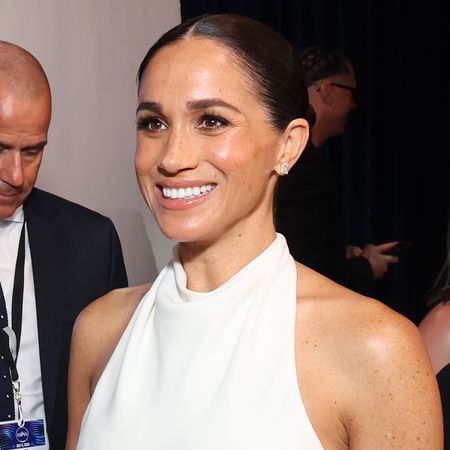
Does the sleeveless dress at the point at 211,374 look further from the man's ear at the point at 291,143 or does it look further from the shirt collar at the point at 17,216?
the shirt collar at the point at 17,216

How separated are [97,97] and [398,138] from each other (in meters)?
1.82

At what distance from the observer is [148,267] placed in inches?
153

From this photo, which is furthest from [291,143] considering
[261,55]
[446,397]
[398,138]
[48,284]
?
[398,138]

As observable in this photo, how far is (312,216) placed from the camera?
10.4 feet

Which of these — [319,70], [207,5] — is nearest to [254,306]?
[319,70]

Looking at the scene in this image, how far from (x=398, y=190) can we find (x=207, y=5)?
1.38m

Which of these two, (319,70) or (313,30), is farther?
(313,30)

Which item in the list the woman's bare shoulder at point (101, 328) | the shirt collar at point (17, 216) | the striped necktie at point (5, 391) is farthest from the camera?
the shirt collar at point (17, 216)

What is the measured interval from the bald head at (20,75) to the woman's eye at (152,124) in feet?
2.90

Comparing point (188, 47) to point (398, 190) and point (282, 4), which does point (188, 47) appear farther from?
point (398, 190)

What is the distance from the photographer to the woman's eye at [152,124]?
1.61 m

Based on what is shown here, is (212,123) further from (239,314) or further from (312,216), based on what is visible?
(312,216)

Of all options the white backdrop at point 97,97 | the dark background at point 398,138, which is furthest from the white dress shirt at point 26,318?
the dark background at point 398,138

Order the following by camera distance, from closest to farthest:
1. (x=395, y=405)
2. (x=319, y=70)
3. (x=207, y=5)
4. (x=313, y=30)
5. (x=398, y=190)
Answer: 1. (x=395, y=405)
2. (x=319, y=70)
3. (x=207, y=5)
4. (x=313, y=30)
5. (x=398, y=190)
